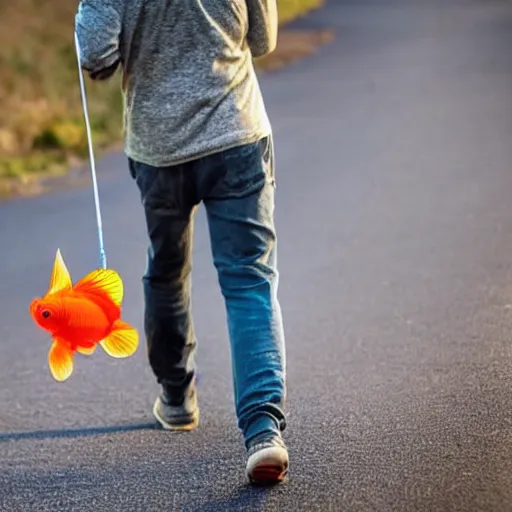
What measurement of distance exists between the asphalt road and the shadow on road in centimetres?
1

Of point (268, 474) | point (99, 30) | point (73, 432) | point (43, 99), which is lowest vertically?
point (43, 99)

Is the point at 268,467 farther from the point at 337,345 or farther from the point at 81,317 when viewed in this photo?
the point at 337,345

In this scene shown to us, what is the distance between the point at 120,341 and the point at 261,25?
1123 mm

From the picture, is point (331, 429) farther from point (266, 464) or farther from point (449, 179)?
point (449, 179)

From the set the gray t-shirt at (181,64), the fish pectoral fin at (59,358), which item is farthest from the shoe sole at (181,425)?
the gray t-shirt at (181,64)

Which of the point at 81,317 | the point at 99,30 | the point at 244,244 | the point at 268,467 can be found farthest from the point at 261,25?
the point at 268,467

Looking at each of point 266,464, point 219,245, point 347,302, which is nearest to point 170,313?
point 219,245

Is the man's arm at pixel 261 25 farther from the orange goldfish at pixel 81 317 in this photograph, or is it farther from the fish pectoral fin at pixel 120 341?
the fish pectoral fin at pixel 120 341

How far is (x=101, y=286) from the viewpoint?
3.72 m

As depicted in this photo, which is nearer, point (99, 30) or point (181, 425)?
point (99, 30)

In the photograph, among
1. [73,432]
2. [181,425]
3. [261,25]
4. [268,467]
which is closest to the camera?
[268,467]

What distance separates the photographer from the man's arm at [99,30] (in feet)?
12.0

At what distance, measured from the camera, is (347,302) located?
6.21m

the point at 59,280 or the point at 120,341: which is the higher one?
the point at 59,280
